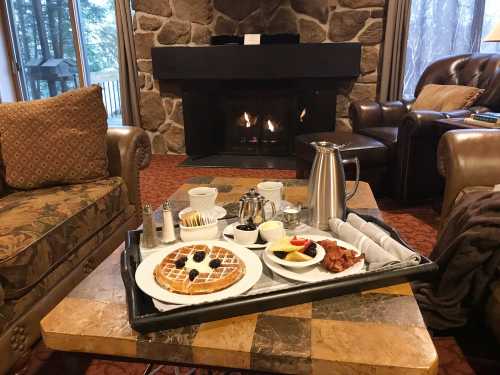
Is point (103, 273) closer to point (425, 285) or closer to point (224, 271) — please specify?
point (224, 271)

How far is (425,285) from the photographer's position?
1.43m

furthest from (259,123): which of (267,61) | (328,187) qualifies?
(328,187)

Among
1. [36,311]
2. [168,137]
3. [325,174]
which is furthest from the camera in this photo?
[168,137]

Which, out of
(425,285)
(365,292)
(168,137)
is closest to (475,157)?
(425,285)

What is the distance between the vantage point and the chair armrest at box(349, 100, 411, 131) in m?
2.98

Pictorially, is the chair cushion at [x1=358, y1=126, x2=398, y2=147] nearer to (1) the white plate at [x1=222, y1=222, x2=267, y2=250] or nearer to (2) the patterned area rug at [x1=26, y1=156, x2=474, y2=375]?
(2) the patterned area rug at [x1=26, y1=156, x2=474, y2=375]

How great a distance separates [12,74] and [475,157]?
4.79 metres

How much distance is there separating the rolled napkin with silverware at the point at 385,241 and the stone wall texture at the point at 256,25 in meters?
2.71

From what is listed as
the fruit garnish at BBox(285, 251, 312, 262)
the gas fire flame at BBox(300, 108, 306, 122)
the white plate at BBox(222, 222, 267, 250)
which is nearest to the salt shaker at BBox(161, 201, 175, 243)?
the white plate at BBox(222, 222, 267, 250)

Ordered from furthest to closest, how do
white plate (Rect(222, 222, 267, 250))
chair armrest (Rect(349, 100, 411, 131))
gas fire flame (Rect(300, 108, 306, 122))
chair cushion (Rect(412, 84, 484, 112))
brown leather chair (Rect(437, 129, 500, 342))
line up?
gas fire flame (Rect(300, 108, 306, 122)) → chair armrest (Rect(349, 100, 411, 131)) → chair cushion (Rect(412, 84, 484, 112)) → brown leather chair (Rect(437, 129, 500, 342)) → white plate (Rect(222, 222, 267, 250))

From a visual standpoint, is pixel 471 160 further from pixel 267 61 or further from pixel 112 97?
pixel 112 97

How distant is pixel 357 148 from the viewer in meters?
2.46

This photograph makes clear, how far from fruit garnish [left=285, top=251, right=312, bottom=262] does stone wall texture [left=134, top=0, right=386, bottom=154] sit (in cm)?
296

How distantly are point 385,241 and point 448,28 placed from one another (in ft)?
10.7
